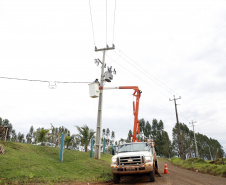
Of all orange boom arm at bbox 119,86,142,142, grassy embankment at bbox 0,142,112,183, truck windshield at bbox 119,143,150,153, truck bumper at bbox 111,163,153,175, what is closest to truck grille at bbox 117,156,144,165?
truck bumper at bbox 111,163,153,175

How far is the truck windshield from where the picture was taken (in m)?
10.2

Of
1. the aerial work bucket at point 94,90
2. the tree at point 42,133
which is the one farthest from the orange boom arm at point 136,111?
the tree at point 42,133

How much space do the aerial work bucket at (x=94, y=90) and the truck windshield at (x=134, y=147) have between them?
562cm

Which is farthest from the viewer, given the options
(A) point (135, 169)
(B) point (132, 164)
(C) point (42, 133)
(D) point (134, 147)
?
(C) point (42, 133)

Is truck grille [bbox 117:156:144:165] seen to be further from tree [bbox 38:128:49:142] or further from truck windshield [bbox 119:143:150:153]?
tree [bbox 38:128:49:142]

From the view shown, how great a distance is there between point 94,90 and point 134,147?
6.49 m

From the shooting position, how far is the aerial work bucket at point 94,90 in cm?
1517

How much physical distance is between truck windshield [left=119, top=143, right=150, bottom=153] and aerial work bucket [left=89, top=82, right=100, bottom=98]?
221 inches

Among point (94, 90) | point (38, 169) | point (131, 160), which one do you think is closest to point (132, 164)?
point (131, 160)

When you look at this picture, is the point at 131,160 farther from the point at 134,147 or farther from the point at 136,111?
the point at 136,111

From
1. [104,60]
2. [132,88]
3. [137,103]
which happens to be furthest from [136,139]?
[104,60]

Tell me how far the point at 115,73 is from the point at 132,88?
2341 mm

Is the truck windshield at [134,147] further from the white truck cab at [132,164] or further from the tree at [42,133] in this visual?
the tree at [42,133]

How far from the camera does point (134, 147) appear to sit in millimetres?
10469
